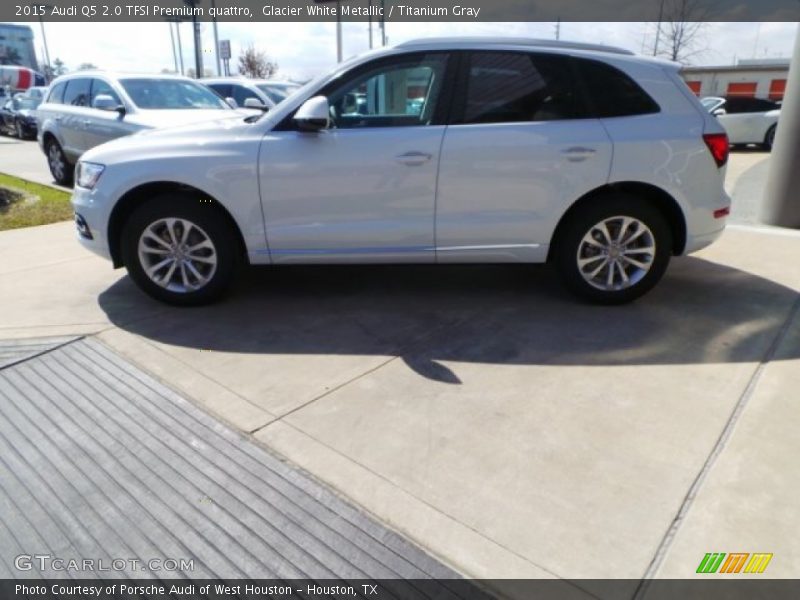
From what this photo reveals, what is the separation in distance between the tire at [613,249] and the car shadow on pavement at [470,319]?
0.53 ft

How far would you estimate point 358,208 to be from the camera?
3.87 m

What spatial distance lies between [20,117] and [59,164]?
1377 centimetres

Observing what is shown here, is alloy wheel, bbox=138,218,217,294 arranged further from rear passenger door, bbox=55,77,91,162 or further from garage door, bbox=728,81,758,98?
garage door, bbox=728,81,758,98

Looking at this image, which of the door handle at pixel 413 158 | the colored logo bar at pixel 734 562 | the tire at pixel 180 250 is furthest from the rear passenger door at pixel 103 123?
the colored logo bar at pixel 734 562

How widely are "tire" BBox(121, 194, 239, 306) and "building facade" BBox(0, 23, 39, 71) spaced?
3050 inches

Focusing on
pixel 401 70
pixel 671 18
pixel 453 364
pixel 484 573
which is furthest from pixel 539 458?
pixel 671 18

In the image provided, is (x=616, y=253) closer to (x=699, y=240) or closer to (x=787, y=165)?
(x=699, y=240)

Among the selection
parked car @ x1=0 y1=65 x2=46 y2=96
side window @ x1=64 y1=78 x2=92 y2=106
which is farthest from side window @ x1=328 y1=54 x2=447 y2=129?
parked car @ x1=0 y1=65 x2=46 y2=96

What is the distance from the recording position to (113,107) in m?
7.84

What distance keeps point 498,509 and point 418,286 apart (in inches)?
103

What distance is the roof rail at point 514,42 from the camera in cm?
386

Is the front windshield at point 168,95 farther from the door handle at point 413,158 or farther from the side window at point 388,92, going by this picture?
the door handle at point 413,158

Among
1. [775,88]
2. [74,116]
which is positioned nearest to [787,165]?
[74,116]

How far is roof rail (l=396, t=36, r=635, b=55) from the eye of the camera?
152 inches
